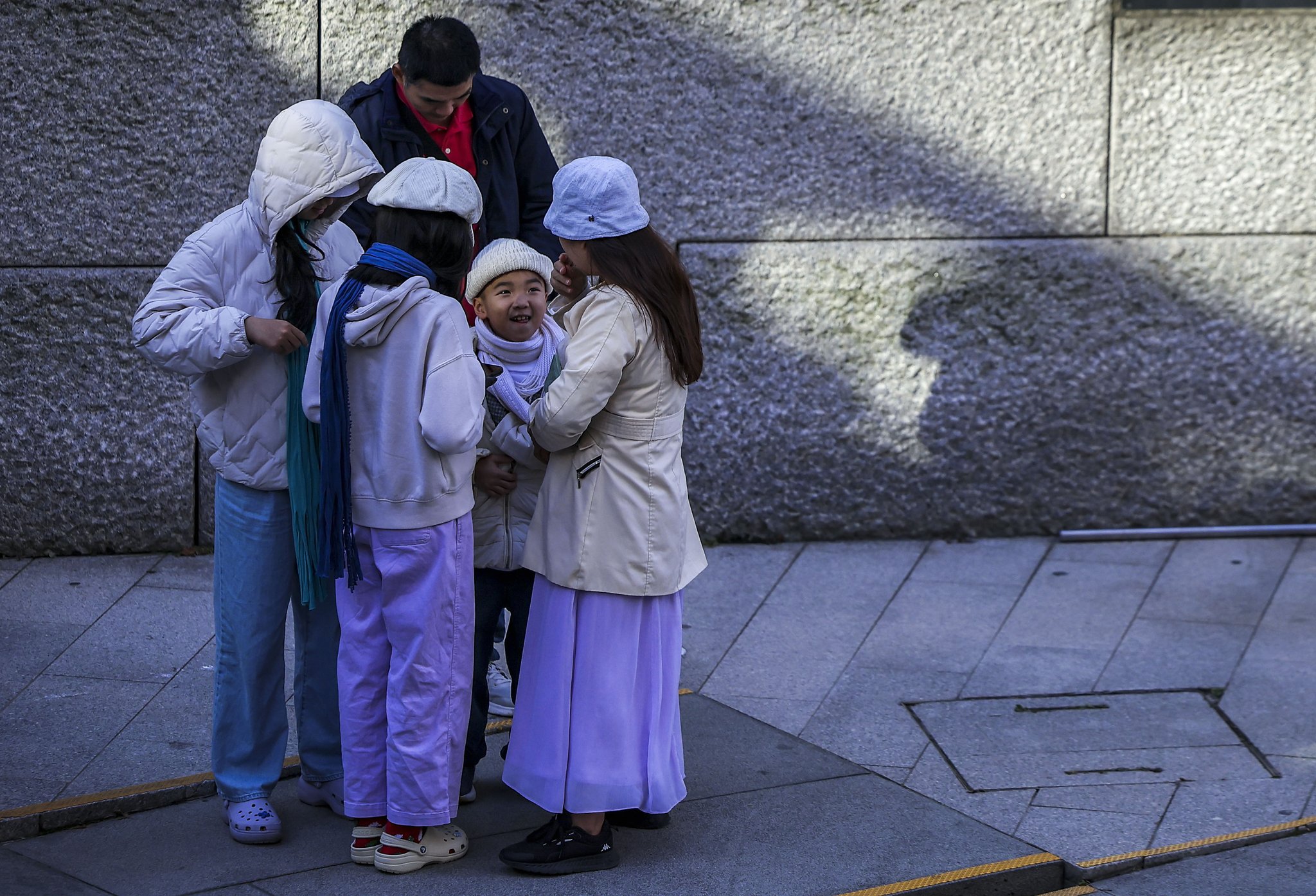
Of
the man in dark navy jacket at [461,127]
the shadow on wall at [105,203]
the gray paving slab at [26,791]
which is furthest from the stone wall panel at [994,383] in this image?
the gray paving slab at [26,791]

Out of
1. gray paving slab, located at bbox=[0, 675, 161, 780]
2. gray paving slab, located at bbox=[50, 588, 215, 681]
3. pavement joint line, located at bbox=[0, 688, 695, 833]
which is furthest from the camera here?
gray paving slab, located at bbox=[50, 588, 215, 681]

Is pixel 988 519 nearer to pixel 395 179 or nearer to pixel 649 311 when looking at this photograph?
pixel 649 311

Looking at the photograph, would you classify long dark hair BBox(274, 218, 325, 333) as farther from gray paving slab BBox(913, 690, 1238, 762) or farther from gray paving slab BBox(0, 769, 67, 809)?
gray paving slab BBox(913, 690, 1238, 762)

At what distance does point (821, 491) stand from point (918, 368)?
23.9 inches

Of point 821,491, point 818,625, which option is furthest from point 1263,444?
point 818,625

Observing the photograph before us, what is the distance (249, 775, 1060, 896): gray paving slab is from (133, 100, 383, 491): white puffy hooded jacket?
0.93m

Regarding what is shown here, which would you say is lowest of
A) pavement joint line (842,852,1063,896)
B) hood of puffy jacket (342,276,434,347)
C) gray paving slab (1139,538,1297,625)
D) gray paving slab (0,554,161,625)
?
gray paving slab (0,554,161,625)

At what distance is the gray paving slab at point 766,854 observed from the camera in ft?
A: 10.7

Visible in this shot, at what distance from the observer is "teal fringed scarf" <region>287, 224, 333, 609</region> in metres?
3.26

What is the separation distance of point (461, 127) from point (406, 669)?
1800 mm

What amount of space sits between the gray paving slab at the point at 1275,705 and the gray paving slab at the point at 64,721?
313cm

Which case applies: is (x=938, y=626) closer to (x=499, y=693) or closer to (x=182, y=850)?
(x=499, y=693)

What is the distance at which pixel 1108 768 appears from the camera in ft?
13.2

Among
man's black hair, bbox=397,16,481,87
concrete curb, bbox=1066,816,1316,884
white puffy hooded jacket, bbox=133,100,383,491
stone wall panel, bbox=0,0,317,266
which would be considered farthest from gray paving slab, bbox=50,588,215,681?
concrete curb, bbox=1066,816,1316,884
